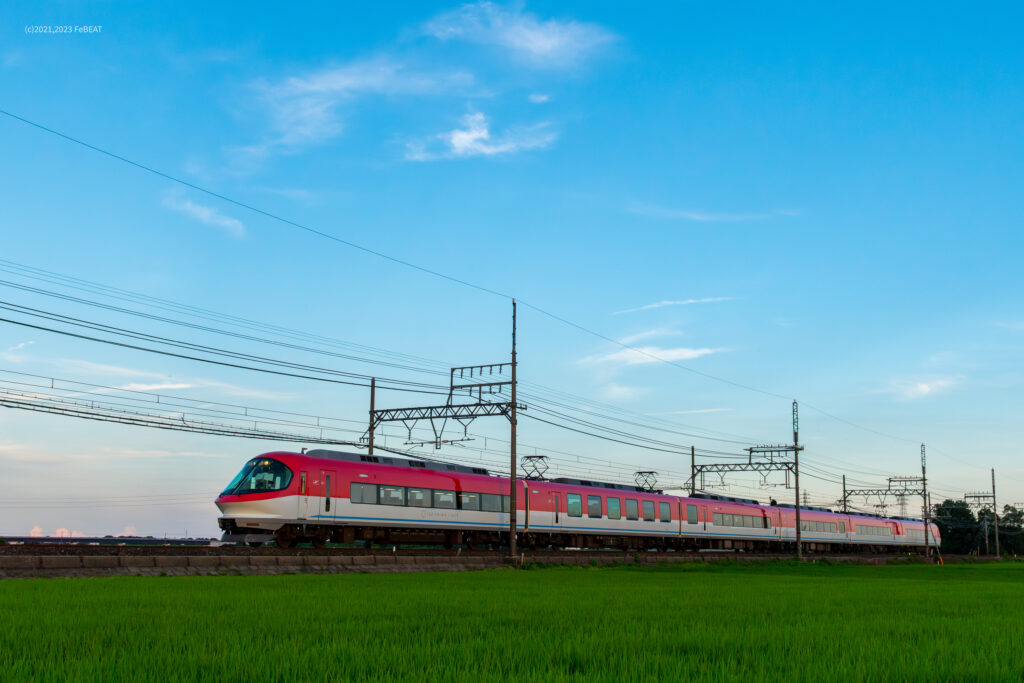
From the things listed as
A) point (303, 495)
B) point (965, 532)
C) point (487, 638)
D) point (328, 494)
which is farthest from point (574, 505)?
point (965, 532)

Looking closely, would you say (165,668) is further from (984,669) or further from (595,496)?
(595,496)

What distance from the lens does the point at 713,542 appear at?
5516 centimetres

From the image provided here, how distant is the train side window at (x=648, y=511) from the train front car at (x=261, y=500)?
22908 mm

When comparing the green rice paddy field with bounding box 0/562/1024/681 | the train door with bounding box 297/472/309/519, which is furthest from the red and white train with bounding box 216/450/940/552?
the green rice paddy field with bounding box 0/562/1024/681

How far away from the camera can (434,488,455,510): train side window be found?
118 feet

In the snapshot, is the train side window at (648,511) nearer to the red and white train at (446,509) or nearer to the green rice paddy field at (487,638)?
the red and white train at (446,509)

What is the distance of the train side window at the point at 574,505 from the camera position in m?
43.0

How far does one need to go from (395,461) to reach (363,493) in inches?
92.8

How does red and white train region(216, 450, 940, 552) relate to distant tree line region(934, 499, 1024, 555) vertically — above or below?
above

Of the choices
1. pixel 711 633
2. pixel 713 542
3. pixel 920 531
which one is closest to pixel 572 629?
pixel 711 633

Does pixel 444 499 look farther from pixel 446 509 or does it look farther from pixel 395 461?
pixel 395 461

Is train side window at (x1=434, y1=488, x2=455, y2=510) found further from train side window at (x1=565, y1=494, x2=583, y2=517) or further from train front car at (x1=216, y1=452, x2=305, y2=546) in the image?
train side window at (x1=565, y1=494, x2=583, y2=517)

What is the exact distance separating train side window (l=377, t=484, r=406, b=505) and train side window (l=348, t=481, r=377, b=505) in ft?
0.88

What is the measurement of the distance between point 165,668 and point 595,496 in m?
39.9
